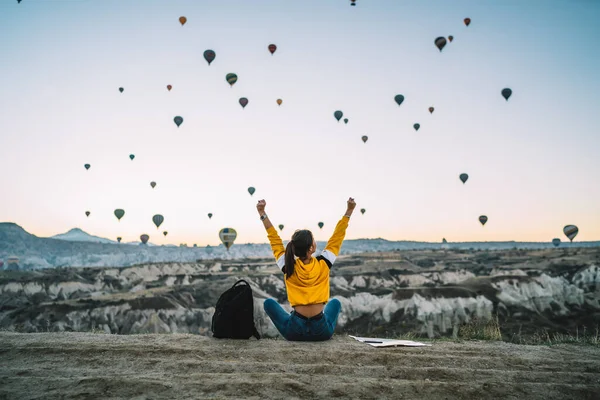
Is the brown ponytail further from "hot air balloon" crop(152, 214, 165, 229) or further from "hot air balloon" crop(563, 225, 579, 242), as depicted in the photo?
"hot air balloon" crop(563, 225, 579, 242)

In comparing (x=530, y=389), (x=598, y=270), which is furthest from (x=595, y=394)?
(x=598, y=270)

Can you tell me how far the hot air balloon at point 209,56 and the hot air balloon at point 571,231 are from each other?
2639 inches

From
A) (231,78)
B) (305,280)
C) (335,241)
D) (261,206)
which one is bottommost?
(305,280)

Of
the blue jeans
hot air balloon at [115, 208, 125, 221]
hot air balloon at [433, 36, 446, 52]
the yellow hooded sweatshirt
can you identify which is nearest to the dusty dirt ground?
the blue jeans

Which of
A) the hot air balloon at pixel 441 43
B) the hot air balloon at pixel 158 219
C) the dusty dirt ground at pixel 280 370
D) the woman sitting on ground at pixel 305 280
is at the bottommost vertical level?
the dusty dirt ground at pixel 280 370

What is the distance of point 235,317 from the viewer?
6.60 m

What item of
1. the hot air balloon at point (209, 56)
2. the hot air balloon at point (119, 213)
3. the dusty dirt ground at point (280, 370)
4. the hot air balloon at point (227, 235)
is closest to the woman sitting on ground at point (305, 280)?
the dusty dirt ground at point (280, 370)

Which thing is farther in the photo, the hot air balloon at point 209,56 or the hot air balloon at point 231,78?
the hot air balloon at point 231,78

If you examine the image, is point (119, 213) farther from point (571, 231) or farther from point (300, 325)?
point (571, 231)

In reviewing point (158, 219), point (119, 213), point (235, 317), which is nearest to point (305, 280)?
point (235, 317)

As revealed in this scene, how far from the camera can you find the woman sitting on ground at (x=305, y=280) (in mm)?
6098

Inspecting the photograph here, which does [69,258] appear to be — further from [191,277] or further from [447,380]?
[447,380]

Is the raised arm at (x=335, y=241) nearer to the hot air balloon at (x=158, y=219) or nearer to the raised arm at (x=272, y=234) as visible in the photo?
the raised arm at (x=272, y=234)

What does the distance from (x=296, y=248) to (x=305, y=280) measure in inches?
19.7
